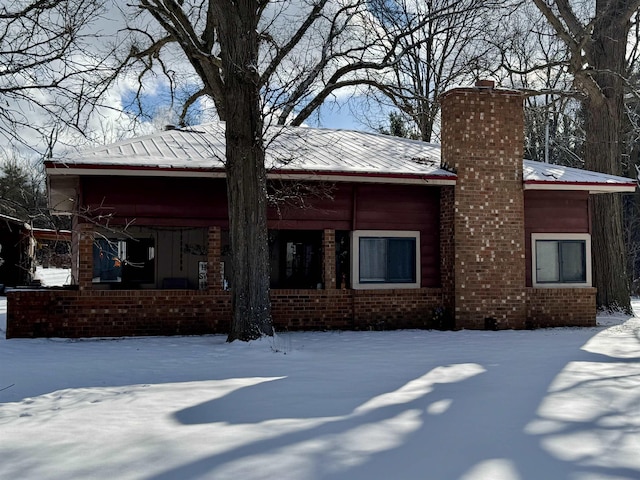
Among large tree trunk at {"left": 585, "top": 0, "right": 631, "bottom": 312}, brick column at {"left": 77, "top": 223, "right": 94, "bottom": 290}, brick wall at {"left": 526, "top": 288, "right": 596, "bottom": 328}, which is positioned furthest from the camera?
large tree trunk at {"left": 585, "top": 0, "right": 631, "bottom": 312}

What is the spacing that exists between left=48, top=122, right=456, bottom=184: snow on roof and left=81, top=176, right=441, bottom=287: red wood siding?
0.47 m

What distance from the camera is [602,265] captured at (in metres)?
16.1

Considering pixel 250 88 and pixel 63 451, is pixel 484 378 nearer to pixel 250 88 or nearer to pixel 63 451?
pixel 63 451

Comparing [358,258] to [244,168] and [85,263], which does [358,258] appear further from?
[85,263]

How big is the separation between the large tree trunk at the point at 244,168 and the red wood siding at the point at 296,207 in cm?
196

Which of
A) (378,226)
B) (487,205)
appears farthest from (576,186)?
(378,226)

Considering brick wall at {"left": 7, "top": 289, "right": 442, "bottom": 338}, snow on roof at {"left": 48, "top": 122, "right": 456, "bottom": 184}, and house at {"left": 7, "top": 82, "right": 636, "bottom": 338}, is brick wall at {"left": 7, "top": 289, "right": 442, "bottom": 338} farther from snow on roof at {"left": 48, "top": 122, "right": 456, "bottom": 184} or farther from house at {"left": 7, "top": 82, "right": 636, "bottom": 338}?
snow on roof at {"left": 48, "top": 122, "right": 456, "bottom": 184}

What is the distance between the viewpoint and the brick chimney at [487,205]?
41.5 ft

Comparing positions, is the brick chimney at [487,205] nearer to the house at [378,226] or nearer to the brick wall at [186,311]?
the house at [378,226]

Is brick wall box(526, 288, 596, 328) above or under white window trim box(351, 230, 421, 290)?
under

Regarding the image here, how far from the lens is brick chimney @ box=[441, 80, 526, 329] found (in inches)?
498

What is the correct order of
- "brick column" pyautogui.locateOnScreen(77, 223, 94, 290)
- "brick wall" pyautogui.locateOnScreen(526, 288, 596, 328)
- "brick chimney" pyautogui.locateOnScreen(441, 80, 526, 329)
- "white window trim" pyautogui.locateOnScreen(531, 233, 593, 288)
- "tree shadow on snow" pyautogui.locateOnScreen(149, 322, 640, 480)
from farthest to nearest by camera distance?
"white window trim" pyautogui.locateOnScreen(531, 233, 593, 288) < "brick wall" pyautogui.locateOnScreen(526, 288, 596, 328) < "brick chimney" pyautogui.locateOnScreen(441, 80, 526, 329) < "brick column" pyautogui.locateOnScreen(77, 223, 94, 290) < "tree shadow on snow" pyautogui.locateOnScreen(149, 322, 640, 480)

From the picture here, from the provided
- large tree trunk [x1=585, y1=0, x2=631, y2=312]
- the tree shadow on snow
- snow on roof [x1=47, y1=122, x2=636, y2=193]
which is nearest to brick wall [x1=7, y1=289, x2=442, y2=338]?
snow on roof [x1=47, y1=122, x2=636, y2=193]

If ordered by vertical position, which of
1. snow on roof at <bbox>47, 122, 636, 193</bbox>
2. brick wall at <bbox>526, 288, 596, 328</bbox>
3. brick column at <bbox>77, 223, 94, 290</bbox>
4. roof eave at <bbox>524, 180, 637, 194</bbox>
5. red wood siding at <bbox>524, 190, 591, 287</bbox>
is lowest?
brick wall at <bbox>526, 288, 596, 328</bbox>
